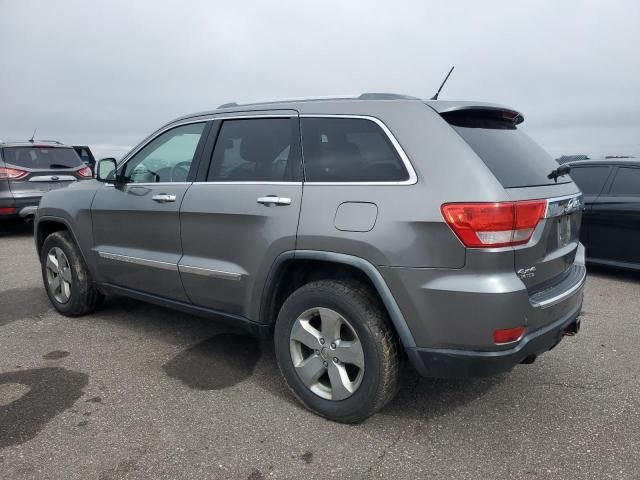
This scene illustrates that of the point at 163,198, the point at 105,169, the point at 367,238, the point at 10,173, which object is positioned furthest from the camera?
the point at 10,173

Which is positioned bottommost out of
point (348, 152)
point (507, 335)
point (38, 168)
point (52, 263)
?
point (52, 263)

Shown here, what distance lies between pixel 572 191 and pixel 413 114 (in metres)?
1.13

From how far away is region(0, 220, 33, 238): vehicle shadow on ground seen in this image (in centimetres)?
984

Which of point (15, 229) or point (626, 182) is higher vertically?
point (626, 182)

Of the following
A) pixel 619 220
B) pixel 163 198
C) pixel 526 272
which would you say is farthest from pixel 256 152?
pixel 619 220

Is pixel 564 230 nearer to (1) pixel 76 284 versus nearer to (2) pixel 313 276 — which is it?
(2) pixel 313 276

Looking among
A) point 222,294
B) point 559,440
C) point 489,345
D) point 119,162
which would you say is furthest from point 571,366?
point 119,162

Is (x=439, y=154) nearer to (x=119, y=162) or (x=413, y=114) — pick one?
(x=413, y=114)

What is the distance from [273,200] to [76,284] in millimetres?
2444

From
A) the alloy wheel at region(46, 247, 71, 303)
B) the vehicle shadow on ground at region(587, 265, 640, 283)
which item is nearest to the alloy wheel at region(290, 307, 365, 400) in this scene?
the alloy wheel at region(46, 247, 71, 303)

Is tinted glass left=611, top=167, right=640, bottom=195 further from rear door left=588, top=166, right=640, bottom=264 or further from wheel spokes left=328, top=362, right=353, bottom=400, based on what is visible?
wheel spokes left=328, top=362, right=353, bottom=400

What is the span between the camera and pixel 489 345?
2.49 metres

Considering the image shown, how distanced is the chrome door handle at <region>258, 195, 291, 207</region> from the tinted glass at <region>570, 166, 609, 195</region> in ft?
16.7

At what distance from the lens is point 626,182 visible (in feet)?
21.0
